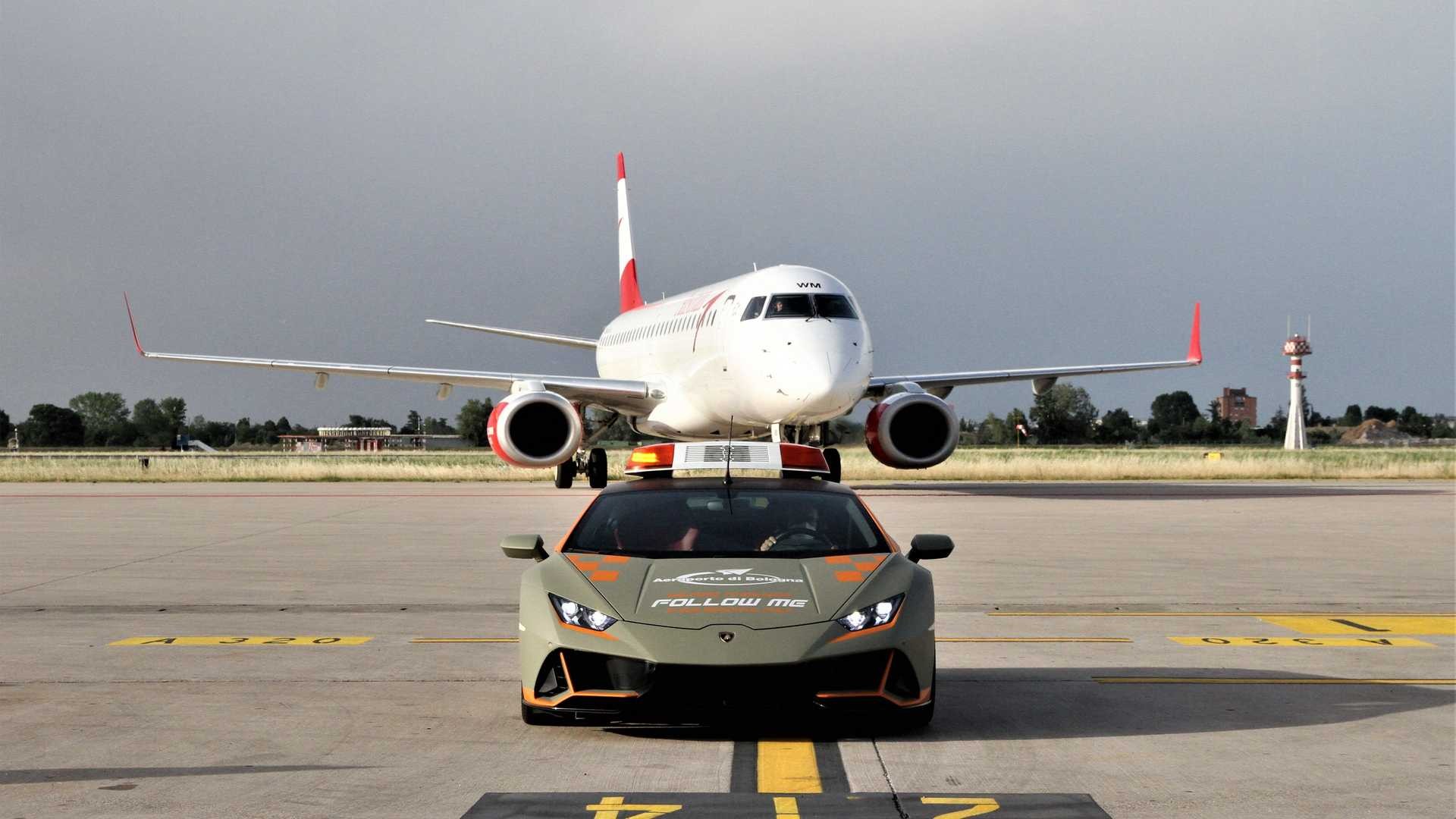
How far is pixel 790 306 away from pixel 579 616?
17.3 meters

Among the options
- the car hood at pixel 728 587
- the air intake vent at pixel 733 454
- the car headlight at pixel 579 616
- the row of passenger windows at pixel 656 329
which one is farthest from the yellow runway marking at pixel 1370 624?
the row of passenger windows at pixel 656 329

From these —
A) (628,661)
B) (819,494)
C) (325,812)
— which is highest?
(819,494)

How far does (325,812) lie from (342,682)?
270cm

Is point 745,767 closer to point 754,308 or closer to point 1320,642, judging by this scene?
point 1320,642

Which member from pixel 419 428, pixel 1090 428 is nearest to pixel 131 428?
pixel 419 428

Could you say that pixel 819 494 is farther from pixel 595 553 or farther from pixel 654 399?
pixel 654 399

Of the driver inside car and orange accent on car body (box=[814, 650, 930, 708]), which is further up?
the driver inside car

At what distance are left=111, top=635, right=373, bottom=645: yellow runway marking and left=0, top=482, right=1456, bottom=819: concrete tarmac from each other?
0.14 ft

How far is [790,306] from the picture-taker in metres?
23.4

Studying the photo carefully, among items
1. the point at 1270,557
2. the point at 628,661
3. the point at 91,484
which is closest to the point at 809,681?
the point at 628,661

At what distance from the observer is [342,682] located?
7727 millimetres

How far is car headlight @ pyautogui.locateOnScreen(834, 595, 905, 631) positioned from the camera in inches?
246

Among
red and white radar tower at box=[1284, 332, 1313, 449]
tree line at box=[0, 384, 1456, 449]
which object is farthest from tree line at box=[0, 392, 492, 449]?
red and white radar tower at box=[1284, 332, 1313, 449]

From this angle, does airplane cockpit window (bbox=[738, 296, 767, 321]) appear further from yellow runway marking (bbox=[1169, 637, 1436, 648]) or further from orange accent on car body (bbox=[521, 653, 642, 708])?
orange accent on car body (bbox=[521, 653, 642, 708])
